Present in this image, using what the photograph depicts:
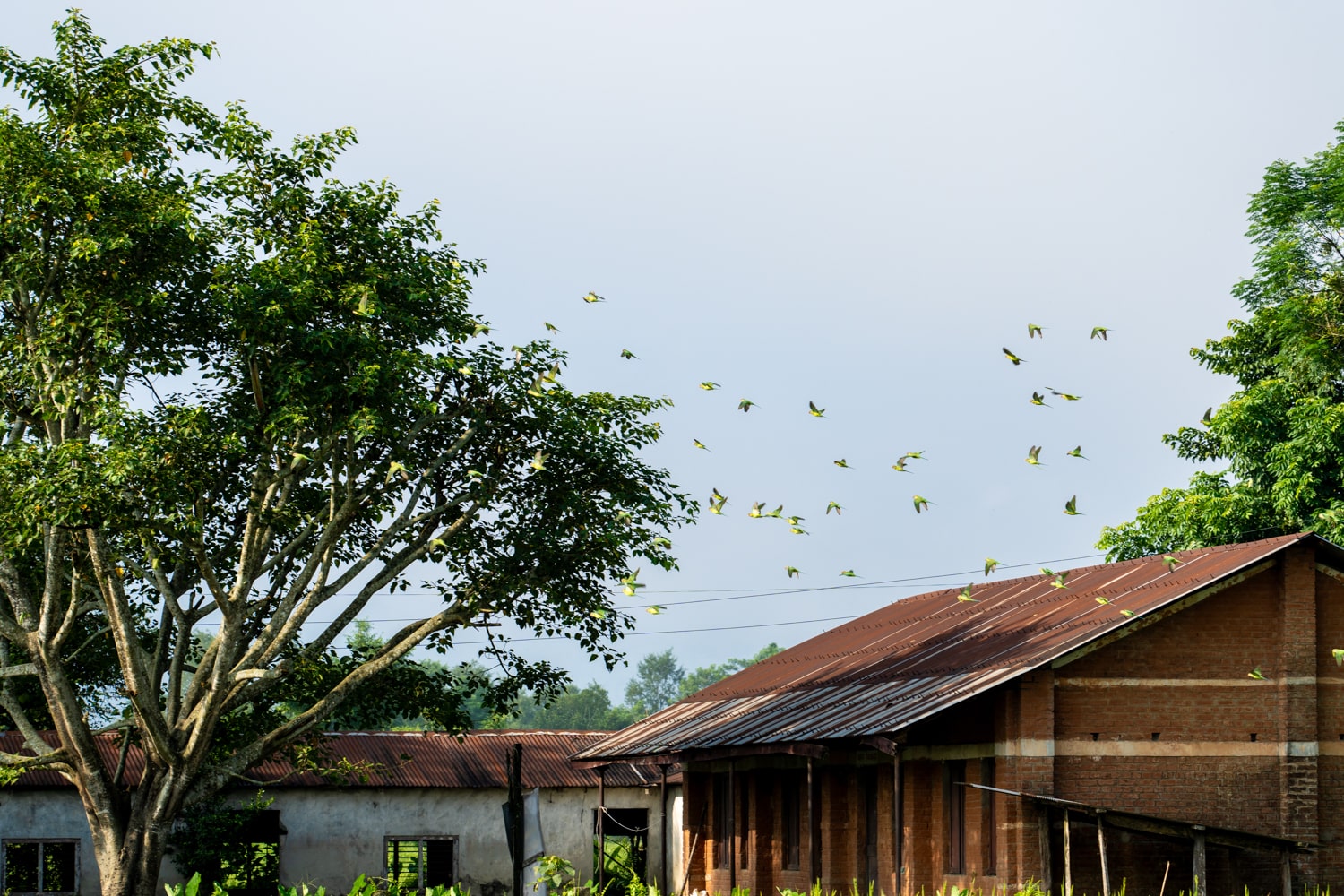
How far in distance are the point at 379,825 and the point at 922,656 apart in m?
15.0

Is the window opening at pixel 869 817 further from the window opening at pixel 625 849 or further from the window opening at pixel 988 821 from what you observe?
the window opening at pixel 625 849

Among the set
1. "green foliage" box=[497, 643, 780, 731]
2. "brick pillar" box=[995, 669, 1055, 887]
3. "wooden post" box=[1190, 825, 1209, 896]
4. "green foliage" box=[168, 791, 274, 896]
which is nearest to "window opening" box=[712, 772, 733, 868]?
"green foliage" box=[168, 791, 274, 896]

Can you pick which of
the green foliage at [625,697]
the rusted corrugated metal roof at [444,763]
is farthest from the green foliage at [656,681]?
the rusted corrugated metal roof at [444,763]

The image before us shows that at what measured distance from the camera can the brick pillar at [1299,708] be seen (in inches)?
822

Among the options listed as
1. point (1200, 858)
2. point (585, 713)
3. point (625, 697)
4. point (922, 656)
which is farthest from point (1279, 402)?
point (625, 697)

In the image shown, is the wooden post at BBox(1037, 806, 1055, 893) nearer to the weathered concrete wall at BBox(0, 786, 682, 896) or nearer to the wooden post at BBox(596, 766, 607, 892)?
the wooden post at BBox(596, 766, 607, 892)

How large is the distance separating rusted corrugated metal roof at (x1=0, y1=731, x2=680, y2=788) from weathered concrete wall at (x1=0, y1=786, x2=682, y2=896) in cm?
28

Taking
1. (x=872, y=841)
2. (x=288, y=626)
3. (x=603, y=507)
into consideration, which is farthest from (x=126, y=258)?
(x=872, y=841)

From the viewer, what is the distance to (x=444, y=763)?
3616cm

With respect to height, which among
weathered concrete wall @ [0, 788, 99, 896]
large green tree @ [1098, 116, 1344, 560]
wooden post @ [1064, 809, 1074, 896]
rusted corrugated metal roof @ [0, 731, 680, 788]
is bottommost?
weathered concrete wall @ [0, 788, 99, 896]

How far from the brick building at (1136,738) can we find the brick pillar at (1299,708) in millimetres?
25

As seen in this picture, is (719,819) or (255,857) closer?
(719,819)

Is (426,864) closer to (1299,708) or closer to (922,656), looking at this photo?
(922,656)

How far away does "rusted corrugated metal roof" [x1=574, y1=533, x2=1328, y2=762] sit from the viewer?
20.9m
